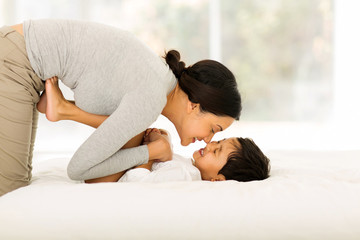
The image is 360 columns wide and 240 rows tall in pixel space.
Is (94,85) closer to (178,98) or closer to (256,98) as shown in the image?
(178,98)

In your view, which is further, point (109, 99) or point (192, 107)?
point (192, 107)

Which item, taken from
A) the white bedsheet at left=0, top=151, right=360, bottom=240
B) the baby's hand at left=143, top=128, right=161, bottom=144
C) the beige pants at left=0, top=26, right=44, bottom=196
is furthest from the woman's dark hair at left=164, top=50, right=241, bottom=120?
the beige pants at left=0, top=26, right=44, bottom=196

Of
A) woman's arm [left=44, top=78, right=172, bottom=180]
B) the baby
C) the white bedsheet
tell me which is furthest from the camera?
the baby

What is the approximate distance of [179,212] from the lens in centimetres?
139

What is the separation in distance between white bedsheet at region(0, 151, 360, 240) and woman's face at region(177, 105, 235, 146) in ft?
1.33

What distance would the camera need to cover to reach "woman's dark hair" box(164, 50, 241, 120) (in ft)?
5.91

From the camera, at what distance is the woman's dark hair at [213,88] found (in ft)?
5.91

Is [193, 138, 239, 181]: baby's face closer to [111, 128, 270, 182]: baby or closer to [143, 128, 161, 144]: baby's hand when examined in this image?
[111, 128, 270, 182]: baby

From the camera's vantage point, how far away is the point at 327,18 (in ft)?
16.9

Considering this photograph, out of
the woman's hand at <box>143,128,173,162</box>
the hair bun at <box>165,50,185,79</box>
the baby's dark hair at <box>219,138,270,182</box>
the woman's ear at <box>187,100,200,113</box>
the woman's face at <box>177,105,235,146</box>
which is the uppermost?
the hair bun at <box>165,50,185,79</box>

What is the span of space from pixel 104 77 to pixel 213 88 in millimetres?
432

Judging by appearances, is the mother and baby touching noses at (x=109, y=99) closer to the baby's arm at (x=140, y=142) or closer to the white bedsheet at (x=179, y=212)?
the baby's arm at (x=140, y=142)

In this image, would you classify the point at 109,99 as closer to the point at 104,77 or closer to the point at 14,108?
the point at 104,77

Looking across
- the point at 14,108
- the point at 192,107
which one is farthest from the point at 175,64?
the point at 14,108
